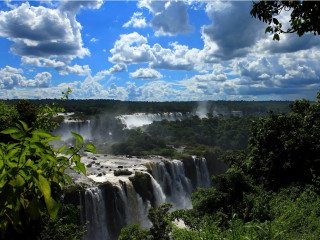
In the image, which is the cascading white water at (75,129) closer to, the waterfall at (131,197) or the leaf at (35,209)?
the waterfall at (131,197)

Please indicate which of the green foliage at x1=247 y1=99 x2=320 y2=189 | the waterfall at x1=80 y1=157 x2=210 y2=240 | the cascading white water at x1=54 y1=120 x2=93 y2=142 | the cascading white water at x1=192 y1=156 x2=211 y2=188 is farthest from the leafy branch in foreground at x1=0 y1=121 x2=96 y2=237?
the cascading white water at x1=54 y1=120 x2=93 y2=142

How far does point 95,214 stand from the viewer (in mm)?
20531

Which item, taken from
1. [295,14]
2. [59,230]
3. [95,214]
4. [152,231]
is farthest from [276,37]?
[95,214]

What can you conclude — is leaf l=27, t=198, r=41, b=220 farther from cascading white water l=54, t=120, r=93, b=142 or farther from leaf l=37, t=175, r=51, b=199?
cascading white water l=54, t=120, r=93, b=142

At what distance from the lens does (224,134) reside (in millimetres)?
55000

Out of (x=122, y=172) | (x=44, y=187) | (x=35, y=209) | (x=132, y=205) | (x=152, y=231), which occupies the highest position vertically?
(x=44, y=187)

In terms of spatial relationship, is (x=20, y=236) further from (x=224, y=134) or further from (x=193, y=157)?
(x=224, y=134)

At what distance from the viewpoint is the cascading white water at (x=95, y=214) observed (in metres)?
20.2

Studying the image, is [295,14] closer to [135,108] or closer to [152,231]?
[152,231]

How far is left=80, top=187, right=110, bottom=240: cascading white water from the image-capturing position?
2025 cm

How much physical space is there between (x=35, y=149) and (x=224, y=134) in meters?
55.9

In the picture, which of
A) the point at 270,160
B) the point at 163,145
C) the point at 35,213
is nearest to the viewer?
the point at 35,213

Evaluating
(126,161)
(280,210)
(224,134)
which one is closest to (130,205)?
(126,161)

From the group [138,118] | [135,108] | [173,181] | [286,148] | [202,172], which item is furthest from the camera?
[135,108]
